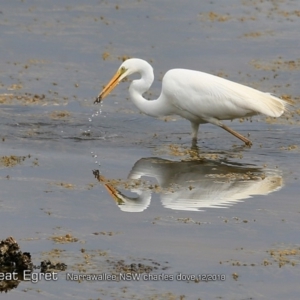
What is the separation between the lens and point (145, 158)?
13430mm

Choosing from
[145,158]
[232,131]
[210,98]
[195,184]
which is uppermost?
[210,98]

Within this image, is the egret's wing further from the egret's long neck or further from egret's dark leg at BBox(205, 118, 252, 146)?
the egret's long neck

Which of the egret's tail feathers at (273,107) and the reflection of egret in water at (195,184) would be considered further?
the egret's tail feathers at (273,107)

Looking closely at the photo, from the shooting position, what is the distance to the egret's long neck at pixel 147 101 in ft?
47.8

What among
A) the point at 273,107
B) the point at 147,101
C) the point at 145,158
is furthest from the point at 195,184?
the point at 147,101

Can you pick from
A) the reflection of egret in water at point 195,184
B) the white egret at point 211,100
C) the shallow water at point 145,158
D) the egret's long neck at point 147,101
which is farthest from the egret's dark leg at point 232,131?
the reflection of egret in water at point 195,184

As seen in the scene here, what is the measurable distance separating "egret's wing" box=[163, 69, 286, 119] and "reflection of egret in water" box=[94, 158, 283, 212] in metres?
1.07

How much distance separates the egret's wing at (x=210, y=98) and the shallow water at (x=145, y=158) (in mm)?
531

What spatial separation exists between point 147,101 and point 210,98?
105cm

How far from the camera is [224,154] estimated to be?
1384 cm

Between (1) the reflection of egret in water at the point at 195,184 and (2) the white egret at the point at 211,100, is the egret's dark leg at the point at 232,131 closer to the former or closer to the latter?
(2) the white egret at the point at 211,100

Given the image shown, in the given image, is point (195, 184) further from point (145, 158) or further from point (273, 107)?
point (273, 107)

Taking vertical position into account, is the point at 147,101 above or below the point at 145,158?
above

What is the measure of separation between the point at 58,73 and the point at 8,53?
167cm
